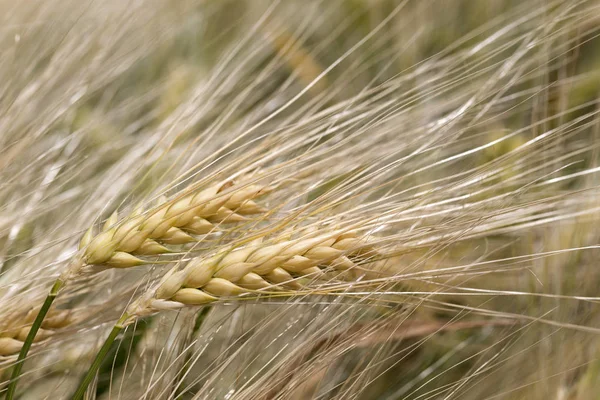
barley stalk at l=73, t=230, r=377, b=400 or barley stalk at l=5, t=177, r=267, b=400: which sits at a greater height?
barley stalk at l=5, t=177, r=267, b=400

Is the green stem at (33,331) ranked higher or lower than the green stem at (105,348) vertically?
higher

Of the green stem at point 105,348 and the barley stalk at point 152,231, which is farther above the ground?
the barley stalk at point 152,231

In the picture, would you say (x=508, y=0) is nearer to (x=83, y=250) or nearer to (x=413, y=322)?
(x=413, y=322)

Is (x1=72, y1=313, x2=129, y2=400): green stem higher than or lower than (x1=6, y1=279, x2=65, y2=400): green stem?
lower

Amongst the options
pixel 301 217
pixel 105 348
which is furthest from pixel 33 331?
pixel 301 217

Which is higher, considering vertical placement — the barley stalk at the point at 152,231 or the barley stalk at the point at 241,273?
the barley stalk at the point at 152,231

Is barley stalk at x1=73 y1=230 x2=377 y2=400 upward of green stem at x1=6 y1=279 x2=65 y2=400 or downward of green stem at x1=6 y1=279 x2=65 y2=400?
downward

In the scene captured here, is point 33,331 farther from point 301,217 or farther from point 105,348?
point 301,217

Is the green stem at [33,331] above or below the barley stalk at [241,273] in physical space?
above

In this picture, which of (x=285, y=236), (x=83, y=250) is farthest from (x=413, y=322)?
(x=83, y=250)
